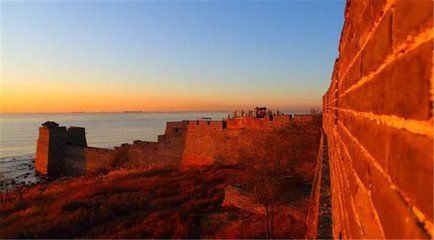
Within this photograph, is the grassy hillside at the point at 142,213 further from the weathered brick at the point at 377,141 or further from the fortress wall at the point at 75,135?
the fortress wall at the point at 75,135

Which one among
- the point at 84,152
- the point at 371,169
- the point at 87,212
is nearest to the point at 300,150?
the point at 87,212

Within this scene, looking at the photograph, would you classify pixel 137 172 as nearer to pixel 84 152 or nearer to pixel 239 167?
pixel 239 167

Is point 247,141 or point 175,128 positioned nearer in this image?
point 247,141

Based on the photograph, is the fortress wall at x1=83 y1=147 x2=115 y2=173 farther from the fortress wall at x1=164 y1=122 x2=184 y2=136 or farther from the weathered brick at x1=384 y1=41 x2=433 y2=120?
the weathered brick at x1=384 y1=41 x2=433 y2=120

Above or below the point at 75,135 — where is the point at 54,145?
below

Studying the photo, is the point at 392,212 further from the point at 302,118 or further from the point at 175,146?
the point at 175,146

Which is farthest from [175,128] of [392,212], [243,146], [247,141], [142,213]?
[392,212]

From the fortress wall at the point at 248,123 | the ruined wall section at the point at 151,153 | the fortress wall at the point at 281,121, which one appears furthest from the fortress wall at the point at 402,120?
the ruined wall section at the point at 151,153

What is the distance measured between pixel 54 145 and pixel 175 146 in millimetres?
16918

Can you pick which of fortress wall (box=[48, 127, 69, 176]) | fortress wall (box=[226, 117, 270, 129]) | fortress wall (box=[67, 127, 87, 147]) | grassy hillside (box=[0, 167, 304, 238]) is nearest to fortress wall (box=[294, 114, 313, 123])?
fortress wall (box=[226, 117, 270, 129])

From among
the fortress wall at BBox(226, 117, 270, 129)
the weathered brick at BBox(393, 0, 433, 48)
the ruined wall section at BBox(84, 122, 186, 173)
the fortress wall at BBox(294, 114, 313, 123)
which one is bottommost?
the ruined wall section at BBox(84, 122, 186, 173)

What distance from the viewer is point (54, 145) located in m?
40.1

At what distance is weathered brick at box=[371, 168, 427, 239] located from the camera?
0.74 meters

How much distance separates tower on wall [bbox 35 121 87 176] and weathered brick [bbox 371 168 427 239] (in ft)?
133
